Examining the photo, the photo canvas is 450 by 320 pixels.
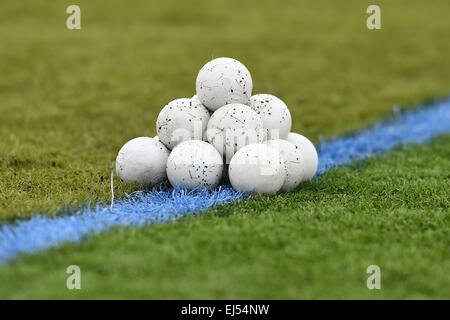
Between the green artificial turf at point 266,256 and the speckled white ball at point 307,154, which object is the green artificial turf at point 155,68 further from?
the speckled white ball at point 307,154

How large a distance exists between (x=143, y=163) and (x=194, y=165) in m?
0.47

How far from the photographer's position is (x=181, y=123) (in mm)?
4629

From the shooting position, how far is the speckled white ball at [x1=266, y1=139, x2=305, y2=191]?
15.1 ft

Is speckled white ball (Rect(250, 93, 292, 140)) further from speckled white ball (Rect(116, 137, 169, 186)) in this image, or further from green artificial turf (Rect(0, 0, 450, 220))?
green artificial turf (Rect(0, 0, 450, 220))

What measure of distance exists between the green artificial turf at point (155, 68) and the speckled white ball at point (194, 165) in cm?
64

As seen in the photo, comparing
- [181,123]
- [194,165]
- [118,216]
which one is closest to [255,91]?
[181,123]

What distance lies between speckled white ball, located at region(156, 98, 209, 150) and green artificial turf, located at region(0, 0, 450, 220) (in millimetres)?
708

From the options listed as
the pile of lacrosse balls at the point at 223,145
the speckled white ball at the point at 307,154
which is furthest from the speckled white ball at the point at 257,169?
the speckled white ball at the point at 307,154

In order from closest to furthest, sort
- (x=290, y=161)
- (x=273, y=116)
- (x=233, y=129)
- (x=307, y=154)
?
(x=233, y=129)
(x=290, y=161)
(x=273, y=116)
(x=307, y=154)

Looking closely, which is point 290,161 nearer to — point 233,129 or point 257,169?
point 257,169

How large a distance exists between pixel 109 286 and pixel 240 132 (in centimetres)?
183

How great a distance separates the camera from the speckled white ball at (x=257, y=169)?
14.2 feet

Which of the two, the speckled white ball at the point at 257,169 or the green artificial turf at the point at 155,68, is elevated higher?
the green artificial turf at the point at 155,68
